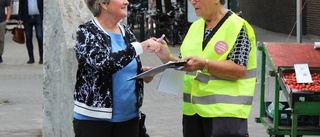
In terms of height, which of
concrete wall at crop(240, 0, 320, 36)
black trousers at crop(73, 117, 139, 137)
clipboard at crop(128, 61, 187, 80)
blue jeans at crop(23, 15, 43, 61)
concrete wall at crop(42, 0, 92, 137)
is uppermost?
clipboard at crop(128, 61, 187, 80)

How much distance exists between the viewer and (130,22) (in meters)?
27.7

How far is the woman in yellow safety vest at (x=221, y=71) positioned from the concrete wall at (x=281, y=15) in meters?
15.4

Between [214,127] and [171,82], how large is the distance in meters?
0.47

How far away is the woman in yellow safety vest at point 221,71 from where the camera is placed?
488cm

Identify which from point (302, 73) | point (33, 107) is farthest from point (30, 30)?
point (302, 73)

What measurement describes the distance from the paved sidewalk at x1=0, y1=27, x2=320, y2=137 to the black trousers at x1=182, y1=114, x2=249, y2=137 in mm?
3805

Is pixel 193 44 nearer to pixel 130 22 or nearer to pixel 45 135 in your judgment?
pixel 45 135

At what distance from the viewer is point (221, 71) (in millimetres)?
4812

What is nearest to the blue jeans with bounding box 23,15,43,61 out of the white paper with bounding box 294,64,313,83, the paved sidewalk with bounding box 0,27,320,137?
the paved sidewalk with bounding box 0,27,320,137

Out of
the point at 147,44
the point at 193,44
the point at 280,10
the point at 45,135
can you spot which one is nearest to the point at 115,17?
the point at 147,44

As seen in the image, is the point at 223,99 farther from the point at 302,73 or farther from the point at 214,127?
the point at 302,73

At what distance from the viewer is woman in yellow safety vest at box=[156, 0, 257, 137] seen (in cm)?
488

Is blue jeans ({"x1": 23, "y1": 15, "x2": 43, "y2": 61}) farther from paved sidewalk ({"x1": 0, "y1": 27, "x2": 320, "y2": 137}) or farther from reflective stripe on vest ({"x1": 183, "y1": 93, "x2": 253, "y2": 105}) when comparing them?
reflective stripe on vest ({"x1": 183, "y1": 93, "x2": 253, "y2": 105})

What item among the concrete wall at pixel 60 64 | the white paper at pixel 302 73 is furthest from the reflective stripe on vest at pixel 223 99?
the concrete wall at pixel 60 64
